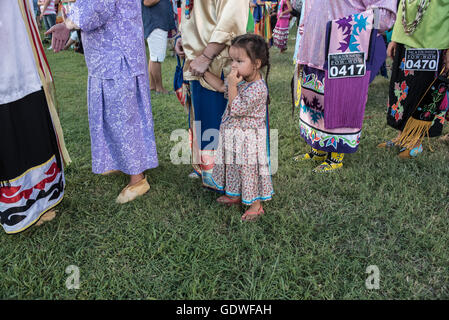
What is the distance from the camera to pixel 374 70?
276 centimetres

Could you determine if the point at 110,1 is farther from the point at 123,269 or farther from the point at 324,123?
the point at 324,123

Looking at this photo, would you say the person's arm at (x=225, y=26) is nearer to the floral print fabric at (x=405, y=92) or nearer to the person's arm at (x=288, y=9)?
the floral print fabric at (x=405, y=92)

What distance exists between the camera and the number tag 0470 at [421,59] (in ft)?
9.75

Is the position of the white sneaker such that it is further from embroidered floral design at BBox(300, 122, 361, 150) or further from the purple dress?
embroidered floral design at BBox(300, 122, 361, 150)

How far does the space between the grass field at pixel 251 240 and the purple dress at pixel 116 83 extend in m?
0.39

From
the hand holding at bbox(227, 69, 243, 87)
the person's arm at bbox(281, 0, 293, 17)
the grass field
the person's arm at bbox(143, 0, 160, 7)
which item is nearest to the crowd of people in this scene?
the hand holding at bbox(227, 69, 243, 87)

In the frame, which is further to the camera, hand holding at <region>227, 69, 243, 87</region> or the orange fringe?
the orange fringe

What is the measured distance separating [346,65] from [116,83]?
69.0 inches

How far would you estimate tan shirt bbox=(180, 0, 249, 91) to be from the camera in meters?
2.02

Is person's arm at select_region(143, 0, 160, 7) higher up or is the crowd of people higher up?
person's arm at select_region(143, 0, 160, 7)

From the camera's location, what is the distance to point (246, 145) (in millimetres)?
2254

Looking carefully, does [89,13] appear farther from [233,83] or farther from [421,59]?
[421,59]

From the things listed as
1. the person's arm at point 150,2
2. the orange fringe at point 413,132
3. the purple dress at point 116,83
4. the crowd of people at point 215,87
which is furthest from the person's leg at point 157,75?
the orange fringe at point 413,132

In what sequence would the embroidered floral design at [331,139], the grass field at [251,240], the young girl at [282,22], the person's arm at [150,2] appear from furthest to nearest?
1. the young girl at [282,22]
2. the person's arm at [150,2]
3. the embroidered floral design at [331,139]
4. the grass field at [251,240]
